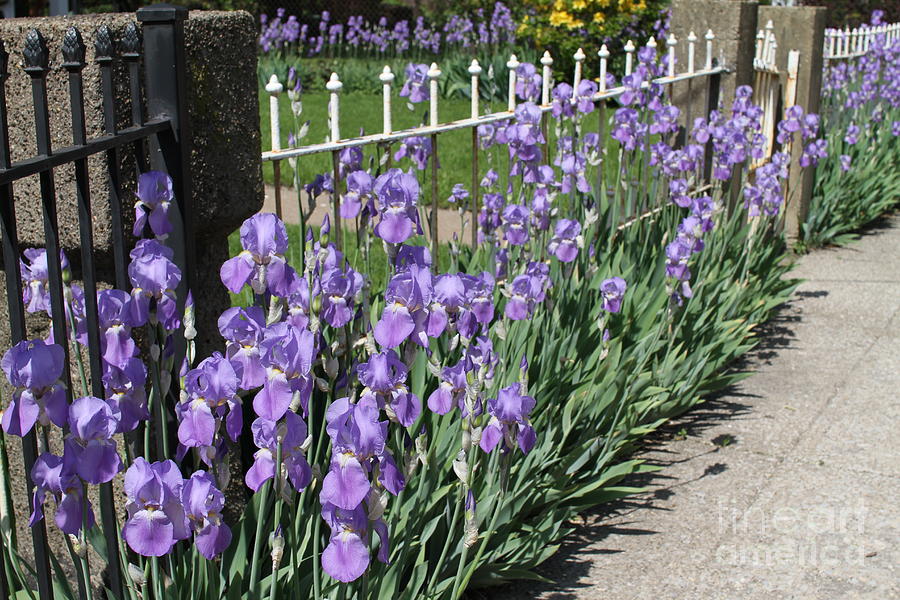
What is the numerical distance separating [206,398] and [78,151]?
1.52ft

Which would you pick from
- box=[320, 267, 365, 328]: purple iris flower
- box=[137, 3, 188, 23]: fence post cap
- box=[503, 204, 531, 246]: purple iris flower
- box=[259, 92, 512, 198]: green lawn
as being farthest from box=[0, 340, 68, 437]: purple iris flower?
box=[259, 92, 512, 198]: green lawn

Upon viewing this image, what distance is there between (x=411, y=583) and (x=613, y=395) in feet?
3.91

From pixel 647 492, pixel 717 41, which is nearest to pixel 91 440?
pixel 647 492

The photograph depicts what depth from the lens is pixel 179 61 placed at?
6.75 feet

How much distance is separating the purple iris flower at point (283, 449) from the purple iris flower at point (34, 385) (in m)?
0.31

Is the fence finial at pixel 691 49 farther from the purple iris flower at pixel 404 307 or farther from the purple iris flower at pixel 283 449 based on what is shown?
the purple iris flower at pixel 283 449

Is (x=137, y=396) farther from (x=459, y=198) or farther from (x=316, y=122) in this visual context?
(x=316, y=122)

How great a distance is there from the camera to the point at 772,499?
10.0ft

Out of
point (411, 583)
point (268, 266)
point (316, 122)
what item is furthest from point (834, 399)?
point (316, 122)

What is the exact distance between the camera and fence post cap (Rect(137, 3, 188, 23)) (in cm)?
201

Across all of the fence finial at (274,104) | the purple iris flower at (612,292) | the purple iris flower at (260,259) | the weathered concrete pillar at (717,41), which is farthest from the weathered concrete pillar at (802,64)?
the purple iris flower at (260,259)

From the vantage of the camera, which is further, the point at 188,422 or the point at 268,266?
the point at 268,266

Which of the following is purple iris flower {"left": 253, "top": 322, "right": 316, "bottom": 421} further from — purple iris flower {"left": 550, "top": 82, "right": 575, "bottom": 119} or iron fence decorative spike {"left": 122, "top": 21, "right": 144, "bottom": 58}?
purple iris flower {"left": 550, "top": 82, "right": 575, "bottom": 119}

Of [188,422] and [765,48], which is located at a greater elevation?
[765,48]
